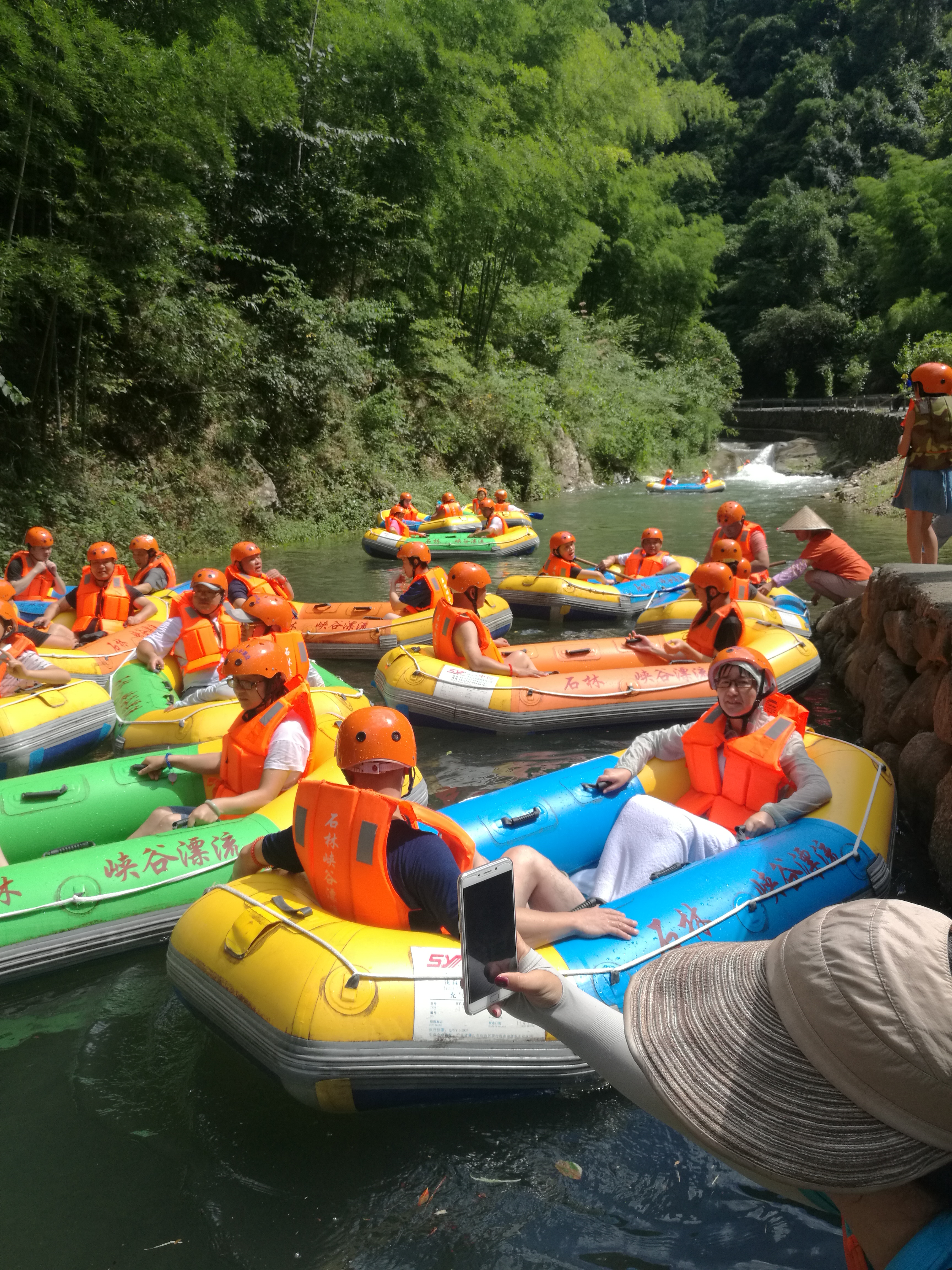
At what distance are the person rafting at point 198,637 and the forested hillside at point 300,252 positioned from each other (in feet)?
15.4

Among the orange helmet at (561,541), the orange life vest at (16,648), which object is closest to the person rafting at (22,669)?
the orange life vest at (16,648)

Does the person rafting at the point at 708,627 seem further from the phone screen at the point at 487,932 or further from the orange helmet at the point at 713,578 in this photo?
the phone screen at the point at 487,932

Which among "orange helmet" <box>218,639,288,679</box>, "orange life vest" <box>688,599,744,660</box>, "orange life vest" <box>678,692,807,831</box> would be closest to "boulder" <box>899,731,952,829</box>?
"orange life vest" <box>678,692,807,831</box>

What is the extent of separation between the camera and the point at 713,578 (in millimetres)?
6629

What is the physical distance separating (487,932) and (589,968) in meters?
1.75

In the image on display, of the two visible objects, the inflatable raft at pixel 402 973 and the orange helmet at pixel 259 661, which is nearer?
the inflatable raft at pixel 402 973

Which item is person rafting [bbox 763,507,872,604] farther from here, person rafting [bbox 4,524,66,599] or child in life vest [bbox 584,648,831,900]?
person rafting [bbox 4,524,66,599]

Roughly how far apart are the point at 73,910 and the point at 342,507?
14.3 m

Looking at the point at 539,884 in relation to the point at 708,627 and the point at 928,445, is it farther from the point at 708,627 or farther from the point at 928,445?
the point at 928,445

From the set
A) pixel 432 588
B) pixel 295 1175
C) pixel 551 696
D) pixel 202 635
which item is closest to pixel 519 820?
pixel 295 1175

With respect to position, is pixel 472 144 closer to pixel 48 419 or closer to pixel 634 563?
pixel 48 419

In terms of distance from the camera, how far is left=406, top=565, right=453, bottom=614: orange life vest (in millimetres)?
8352

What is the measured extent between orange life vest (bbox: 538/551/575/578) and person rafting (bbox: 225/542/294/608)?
381 cm

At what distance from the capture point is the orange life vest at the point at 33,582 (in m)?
8.50
